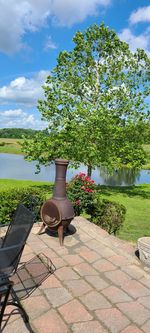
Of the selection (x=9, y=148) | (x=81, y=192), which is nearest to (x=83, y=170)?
(x=81, y=192)

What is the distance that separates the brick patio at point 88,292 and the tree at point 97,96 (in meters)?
9.30

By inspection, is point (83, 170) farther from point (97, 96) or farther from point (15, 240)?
point (15, 240)

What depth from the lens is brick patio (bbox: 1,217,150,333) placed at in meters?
3.24

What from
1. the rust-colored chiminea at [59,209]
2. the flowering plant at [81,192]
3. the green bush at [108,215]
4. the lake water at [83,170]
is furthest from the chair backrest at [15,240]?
the lake water at [83,170]

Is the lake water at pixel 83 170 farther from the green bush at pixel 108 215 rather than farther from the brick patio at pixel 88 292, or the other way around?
the brick patio at pixel 88 292

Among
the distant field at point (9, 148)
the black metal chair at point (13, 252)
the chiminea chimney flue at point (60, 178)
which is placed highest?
the distant field at point (9, 148)

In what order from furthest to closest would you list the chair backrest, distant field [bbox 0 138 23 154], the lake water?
distant field [bbox 0 138 23 154]
the lake water
the chair backrest

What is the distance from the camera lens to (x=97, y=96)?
1588cm

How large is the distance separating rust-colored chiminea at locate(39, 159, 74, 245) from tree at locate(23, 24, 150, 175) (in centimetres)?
854

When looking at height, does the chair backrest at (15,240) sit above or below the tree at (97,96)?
below

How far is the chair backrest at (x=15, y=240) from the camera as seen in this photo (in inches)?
118

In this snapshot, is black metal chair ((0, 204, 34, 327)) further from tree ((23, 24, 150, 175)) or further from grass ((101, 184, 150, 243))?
tree ((23, 24, 150, 175))

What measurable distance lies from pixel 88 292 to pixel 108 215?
11.4 feet

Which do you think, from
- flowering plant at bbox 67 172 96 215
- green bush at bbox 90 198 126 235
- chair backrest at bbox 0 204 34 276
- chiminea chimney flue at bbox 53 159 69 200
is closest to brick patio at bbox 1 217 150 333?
chair backrest at bbox 0 204 34 276
